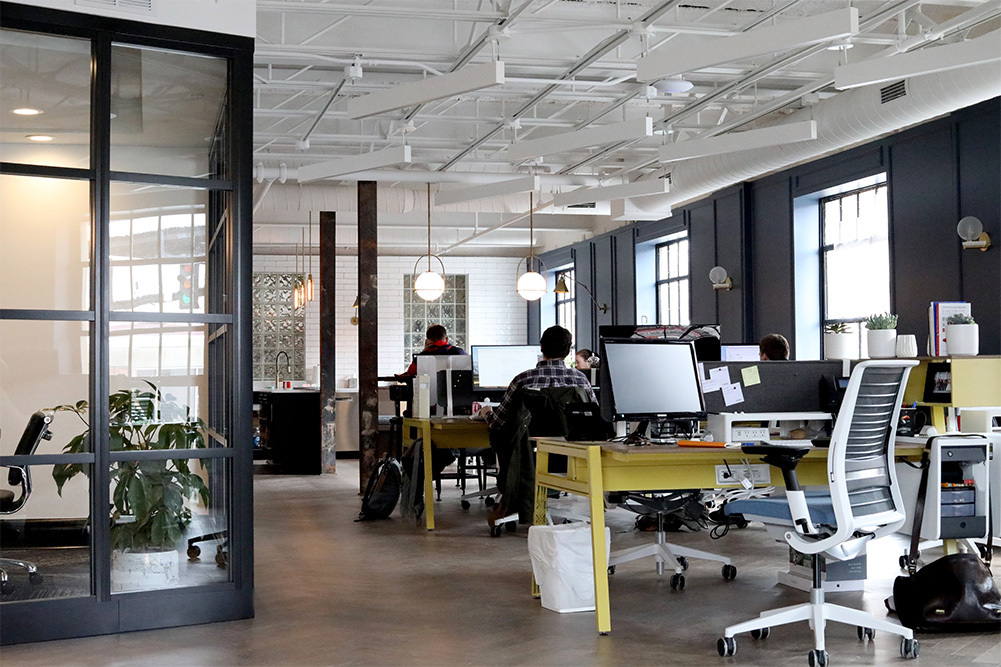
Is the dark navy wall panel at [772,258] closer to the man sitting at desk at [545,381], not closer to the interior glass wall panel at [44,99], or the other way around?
the man sitting at desk at [545,381]

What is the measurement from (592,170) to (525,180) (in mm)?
3048

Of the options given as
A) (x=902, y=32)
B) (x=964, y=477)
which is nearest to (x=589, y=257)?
(x=902, y=32)

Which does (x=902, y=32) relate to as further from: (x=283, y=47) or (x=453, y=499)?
(x=453, y=499)

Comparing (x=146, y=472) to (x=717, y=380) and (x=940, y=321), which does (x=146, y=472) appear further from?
(x=940, y=321)

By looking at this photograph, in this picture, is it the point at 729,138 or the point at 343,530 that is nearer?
the point at 343,530

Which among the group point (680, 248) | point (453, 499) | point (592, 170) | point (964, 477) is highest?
point (592, 170)

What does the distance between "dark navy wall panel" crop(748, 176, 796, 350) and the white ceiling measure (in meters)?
0.97

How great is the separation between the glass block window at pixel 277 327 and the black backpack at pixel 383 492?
9855 mm

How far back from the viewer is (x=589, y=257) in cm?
1561

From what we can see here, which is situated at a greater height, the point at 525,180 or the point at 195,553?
the point at 525,180

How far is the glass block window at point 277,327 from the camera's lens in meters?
17.3

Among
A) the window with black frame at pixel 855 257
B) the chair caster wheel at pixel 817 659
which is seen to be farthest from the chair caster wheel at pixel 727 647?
the window with black frame at pixel 855 257

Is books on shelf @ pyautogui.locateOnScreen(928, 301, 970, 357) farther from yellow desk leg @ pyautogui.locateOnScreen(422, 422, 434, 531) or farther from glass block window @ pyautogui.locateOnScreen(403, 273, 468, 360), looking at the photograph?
glass block window @ pyautogui.locateOnScreen(403, 273, 468, 360)

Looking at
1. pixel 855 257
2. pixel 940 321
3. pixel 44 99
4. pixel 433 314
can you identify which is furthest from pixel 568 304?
pixel 44 99
